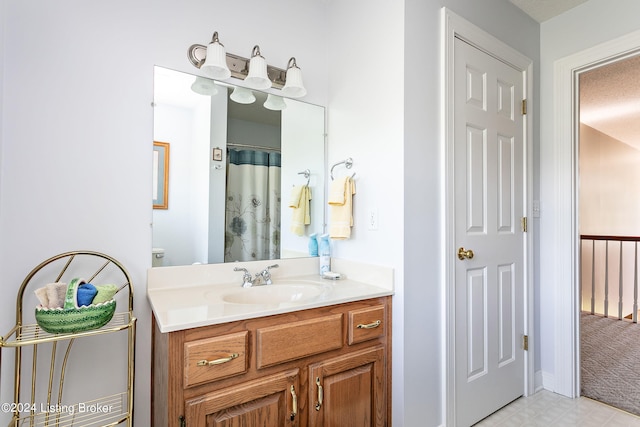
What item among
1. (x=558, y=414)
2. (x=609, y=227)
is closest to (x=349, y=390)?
(x=558, y=414)

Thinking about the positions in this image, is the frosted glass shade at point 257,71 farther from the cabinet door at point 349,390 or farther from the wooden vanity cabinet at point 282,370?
the cabinet door at point 349,390

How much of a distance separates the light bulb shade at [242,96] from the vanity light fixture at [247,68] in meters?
0.05

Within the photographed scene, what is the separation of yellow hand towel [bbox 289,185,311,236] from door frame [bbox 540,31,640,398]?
160 cm

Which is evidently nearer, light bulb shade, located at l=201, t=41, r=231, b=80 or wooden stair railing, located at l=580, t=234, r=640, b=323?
light bulb shade, located at l=201, t=41, r=231, b=80

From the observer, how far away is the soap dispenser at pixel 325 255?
6.15 ft

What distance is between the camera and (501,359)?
193 centimetres

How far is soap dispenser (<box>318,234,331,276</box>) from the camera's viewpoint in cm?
188

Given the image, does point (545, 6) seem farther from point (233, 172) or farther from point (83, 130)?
point (83, 130)

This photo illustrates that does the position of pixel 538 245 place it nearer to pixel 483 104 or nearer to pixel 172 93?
pixel 483 104

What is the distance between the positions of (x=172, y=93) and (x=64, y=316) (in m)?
1.04

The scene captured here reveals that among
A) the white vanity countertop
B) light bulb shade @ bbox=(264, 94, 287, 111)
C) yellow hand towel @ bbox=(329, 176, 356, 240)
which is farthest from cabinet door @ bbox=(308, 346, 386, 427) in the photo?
light bulb shade @ bbox=(264, 94, 287, 111)

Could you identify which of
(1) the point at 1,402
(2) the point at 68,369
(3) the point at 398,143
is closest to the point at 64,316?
(2) the point at 68,369

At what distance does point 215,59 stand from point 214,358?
1.28 metres

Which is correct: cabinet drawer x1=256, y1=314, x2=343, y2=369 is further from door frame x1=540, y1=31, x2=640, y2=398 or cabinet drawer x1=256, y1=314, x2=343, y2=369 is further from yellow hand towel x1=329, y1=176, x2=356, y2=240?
door frame x1=540, y1=31, x2=640, y2=398
